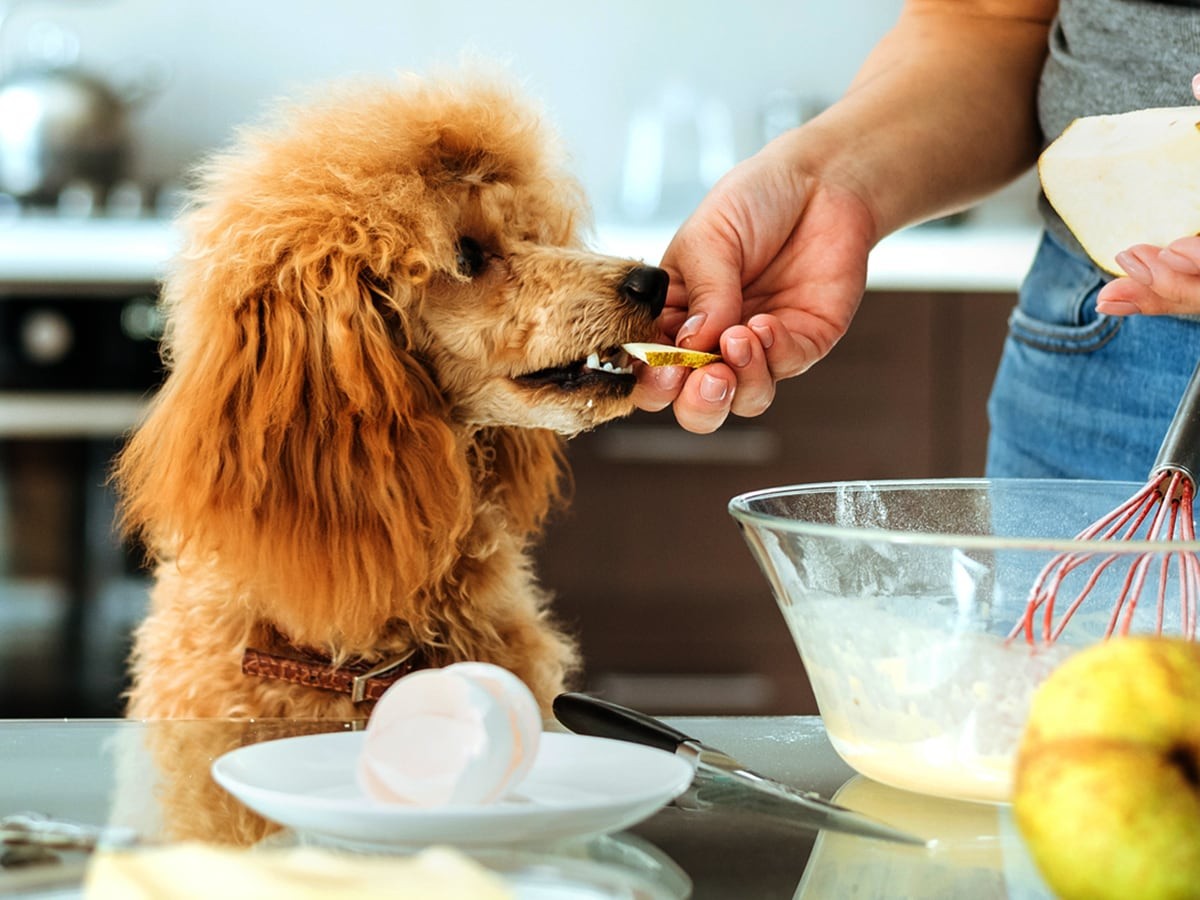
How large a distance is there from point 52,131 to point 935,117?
5.74ft

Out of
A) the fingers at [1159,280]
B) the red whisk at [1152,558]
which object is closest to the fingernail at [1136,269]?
the fingers at [1159,280]

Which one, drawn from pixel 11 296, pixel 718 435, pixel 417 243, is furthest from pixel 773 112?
pixel 417 243

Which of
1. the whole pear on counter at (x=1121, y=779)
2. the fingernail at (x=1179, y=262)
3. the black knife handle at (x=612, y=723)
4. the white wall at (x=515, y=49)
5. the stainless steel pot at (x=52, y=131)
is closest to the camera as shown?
the whole pear on counter at (x=1121, y=779)

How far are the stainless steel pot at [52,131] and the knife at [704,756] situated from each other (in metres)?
2.01

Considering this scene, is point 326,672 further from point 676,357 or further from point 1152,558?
point 1152,558

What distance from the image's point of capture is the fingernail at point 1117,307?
2.39ft

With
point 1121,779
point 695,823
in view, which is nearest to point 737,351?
point 695,823

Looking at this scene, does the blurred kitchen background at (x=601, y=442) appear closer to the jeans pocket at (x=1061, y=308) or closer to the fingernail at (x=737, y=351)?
the jeans pocket at (x=1061, y=308)

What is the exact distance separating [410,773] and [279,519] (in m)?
0.52

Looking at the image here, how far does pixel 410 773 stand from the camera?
46 centimetres

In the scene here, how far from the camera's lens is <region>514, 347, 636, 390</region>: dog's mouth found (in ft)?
3.47

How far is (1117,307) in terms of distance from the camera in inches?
29.1

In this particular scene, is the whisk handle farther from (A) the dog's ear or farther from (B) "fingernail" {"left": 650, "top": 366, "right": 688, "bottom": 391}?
(A) the dog's ear

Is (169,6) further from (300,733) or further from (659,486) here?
(300,733)
